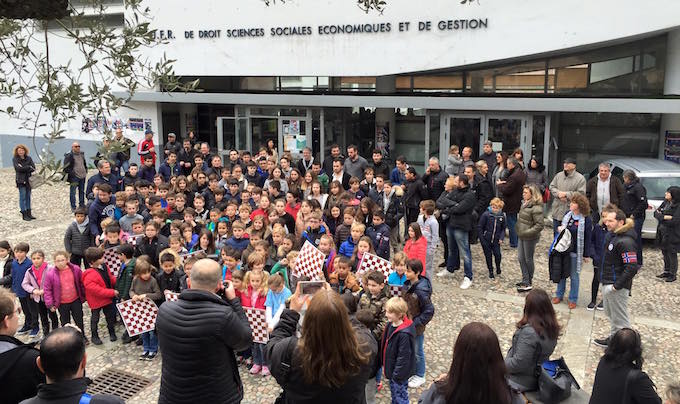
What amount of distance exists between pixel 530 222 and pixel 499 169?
3115 mm

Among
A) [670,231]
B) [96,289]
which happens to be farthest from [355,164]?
[96,289]

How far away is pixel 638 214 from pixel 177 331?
9.40 metres

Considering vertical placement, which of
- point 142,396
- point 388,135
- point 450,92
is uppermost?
point 450,92

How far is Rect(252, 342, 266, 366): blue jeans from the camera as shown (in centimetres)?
711

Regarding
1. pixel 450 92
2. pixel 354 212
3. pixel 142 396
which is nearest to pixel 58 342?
pixel 142 396

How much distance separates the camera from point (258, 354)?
282 inches

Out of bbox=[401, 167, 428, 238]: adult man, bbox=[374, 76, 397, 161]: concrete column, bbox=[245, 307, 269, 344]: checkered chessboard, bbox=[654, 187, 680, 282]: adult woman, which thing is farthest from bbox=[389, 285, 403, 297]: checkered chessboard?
bbox=[374, 76, 397, 161]: concrete column

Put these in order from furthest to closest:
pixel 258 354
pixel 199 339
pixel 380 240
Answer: pixel 380 240 → pixel 258 354 → pixel 199 339

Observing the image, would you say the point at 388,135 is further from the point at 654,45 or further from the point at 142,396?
the point at 142,396

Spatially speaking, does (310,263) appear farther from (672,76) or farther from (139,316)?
(672,76)

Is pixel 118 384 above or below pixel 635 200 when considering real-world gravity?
below

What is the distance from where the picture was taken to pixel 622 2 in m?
13.4

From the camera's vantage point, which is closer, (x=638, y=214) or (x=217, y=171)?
(x=638, y=214)

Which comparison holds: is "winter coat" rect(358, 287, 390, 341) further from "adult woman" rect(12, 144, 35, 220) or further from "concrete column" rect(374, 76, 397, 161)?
"concrete column" rect(374, 76, 397, 161)
